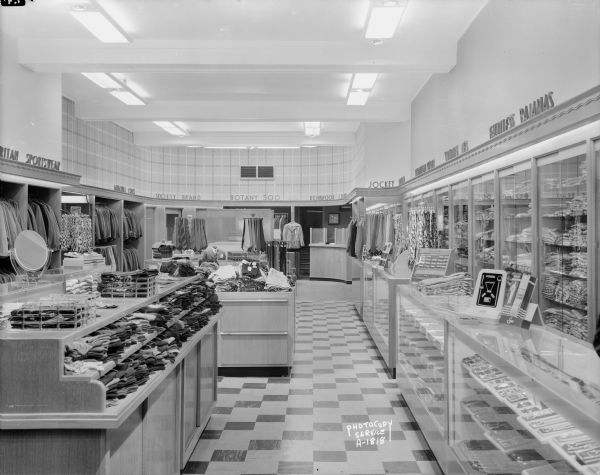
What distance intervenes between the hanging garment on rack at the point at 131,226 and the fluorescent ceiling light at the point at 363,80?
6.72 meters

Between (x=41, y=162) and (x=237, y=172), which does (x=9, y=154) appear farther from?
(x=237, y=172)

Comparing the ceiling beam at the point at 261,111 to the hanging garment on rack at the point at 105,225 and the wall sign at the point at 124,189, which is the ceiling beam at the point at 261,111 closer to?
the hanging garment on rack at the point at 105,225

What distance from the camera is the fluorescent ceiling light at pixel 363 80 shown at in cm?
729

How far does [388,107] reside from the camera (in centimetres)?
956

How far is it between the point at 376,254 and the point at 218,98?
4.33 meters

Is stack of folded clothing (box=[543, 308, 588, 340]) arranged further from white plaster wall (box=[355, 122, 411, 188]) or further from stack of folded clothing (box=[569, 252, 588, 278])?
white plaster wall (box=[355, 122, 411, 188])

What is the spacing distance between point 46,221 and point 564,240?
6.44 meters

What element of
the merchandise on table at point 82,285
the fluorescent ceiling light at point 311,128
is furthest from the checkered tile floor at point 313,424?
the fluorescent ceiling light at point 311,128

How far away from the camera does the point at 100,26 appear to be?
545cm

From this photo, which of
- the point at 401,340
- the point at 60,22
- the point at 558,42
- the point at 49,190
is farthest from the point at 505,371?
the point at 49,190

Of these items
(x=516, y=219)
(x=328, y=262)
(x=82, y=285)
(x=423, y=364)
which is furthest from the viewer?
(x=328, y=262)

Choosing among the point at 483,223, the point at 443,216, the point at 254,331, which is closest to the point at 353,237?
the point at 443,216

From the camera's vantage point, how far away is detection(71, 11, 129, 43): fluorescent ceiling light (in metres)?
5.10

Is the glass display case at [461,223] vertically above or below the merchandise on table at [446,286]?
above
